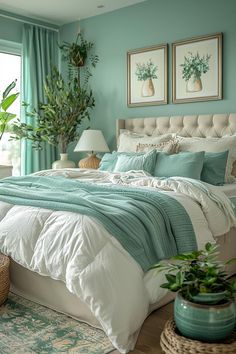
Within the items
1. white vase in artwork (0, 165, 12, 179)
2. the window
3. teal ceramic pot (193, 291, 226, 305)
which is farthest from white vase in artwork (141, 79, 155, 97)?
teal ceramic pot (193, 291, 226, 305)

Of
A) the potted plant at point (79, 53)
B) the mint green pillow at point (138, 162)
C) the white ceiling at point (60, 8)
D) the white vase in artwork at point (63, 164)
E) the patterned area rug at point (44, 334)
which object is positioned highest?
the white ceiling at point (60, 8)

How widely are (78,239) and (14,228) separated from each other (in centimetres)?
57

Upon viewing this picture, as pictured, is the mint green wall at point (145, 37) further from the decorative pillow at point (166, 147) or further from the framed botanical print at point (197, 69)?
the decorative pillow at point (166, 147)

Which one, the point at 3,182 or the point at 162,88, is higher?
the point at 162,88

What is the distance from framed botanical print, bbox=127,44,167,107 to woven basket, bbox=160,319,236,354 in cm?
339

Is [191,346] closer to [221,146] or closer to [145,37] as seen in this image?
[221,146]

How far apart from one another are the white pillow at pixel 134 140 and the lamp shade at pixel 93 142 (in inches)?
14.5

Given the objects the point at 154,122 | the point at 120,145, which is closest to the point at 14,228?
the point at 120,145

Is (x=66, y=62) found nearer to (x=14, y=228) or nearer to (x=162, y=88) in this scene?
(x=162, y=88)

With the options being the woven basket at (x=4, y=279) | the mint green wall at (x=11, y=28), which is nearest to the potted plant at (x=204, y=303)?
the woven basket at (x=4, y=279)

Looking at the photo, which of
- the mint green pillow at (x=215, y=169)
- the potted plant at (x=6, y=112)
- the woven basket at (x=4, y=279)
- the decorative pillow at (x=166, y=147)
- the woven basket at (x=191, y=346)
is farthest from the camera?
the potted plant at (x=6, y=112)

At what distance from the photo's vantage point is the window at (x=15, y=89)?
566 cm

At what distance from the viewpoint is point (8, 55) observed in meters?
5.70

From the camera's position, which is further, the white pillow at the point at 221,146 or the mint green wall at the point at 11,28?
the mint green wall at the point at 11,28
